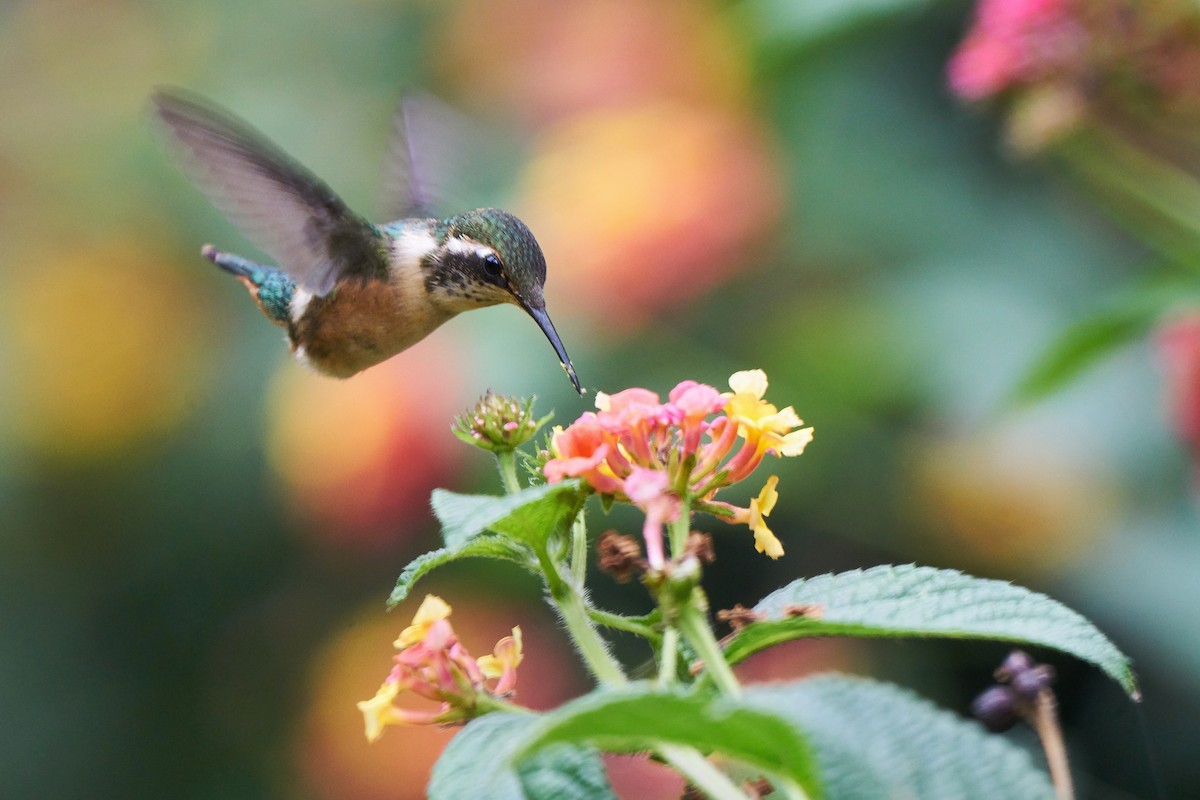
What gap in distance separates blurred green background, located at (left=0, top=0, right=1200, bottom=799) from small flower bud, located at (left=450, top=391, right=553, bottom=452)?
3.43 feet

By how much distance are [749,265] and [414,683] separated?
1.44 m

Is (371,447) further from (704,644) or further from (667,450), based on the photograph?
(704,644)

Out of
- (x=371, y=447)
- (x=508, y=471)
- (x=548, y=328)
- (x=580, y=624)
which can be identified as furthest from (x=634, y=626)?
(x=371, y=447)

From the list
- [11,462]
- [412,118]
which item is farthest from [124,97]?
[412,118]

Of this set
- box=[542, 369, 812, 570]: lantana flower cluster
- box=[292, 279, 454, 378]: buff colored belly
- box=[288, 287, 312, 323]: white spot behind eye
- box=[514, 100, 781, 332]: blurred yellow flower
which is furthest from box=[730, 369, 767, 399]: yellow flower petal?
box=[514, 100, 781, 332]: blurred yellow flower

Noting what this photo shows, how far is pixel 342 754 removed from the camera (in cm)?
193

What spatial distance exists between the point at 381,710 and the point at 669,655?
0.63 ft

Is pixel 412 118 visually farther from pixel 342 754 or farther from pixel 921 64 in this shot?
pixel 921 64

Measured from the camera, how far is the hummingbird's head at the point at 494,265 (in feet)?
4.05

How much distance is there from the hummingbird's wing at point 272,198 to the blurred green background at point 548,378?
65 cm

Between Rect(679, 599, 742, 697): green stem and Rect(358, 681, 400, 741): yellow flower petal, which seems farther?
Rect(358, 681, 400, 741): yellow flower petal

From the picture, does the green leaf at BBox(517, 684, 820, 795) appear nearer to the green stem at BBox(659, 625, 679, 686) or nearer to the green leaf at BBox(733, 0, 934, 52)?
the green stem at BBox(659, 625, 679, 686)

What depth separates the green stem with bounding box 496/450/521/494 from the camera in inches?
30.6

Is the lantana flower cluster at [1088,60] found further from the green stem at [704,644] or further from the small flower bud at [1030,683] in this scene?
the green stem at [704,644]
